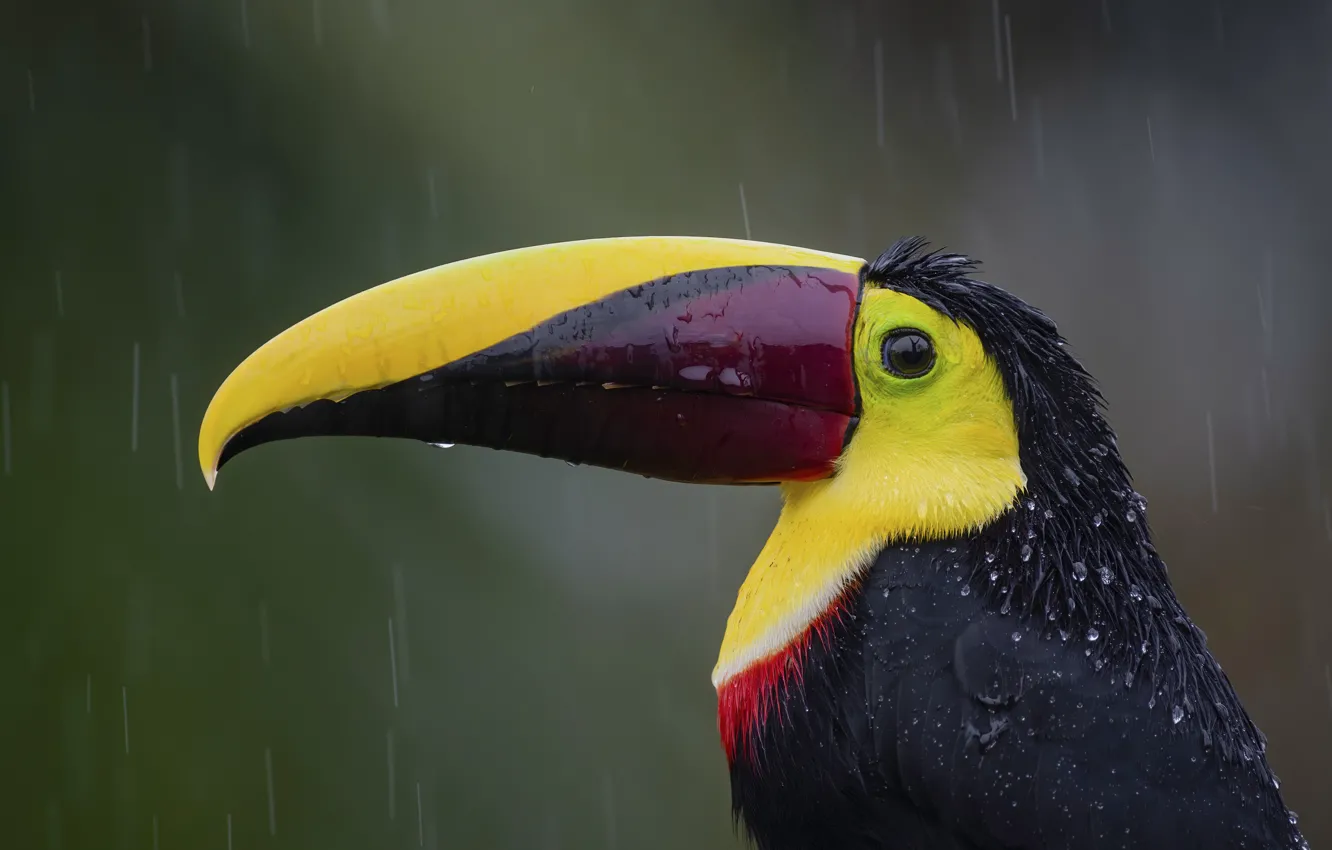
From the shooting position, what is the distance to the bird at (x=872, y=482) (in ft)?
4.95

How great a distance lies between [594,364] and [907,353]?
42 cm

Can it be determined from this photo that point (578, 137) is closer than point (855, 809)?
No

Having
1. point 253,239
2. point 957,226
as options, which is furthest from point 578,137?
point 957,226

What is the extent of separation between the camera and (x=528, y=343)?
4.96 feet

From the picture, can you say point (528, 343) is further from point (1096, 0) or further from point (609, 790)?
point (1096, 0)

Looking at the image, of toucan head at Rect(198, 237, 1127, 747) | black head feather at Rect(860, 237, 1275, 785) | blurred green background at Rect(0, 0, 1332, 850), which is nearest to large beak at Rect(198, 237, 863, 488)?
toucan head at Rect(198, 237, 1127, 747)

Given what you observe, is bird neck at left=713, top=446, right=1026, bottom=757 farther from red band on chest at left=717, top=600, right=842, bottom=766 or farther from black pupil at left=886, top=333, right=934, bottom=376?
black pupil at left=886, top=333, right=934, bottom=376

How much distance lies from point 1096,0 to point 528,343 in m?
5.05

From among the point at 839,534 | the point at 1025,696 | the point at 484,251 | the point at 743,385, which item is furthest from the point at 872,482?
the point at 484,251

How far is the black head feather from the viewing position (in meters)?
1.57

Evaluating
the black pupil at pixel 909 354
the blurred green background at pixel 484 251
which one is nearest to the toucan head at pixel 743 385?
the black pupil at pixel 909 354

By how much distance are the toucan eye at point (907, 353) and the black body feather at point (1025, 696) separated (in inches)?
2.6

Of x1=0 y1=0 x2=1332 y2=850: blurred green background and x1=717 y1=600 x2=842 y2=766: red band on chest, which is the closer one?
x1=717 y1=600 x2=842 y2=766: red band on chest

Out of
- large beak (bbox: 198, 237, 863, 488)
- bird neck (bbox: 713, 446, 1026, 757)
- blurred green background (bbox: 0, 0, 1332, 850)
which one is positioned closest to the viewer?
large beak (bbox: 198, 237, 863, 488)
